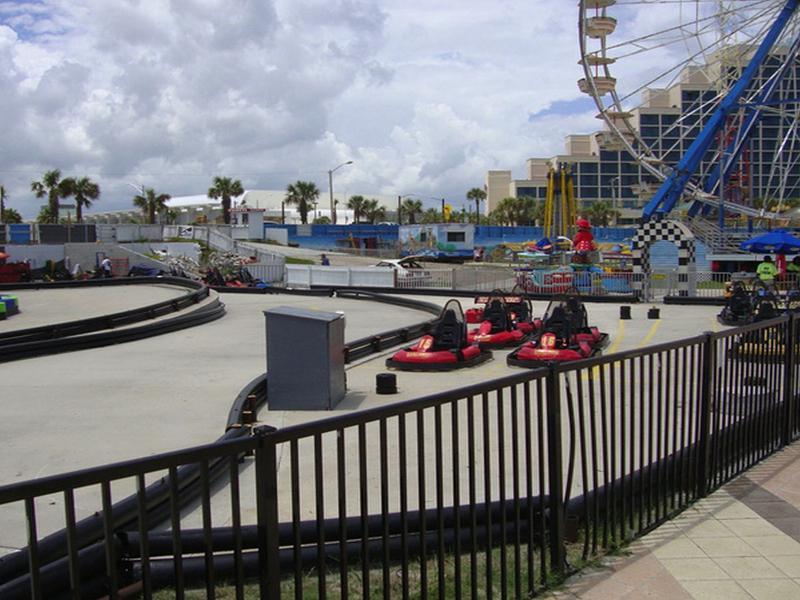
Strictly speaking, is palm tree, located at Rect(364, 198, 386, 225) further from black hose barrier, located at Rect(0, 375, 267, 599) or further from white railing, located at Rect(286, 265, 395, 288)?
black hose barrier, located at Rect(0, 375, 267, 599)

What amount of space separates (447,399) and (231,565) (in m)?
1.50

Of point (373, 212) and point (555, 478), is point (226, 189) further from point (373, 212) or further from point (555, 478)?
point (555, 478)

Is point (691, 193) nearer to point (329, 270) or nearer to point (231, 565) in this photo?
point (329, 270)

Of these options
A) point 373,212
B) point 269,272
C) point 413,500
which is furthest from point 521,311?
point 373,212

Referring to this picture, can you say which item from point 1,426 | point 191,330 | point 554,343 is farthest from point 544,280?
point 1,426

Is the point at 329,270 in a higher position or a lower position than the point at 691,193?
lower

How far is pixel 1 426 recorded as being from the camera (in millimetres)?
8969

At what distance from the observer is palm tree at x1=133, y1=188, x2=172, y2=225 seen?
9856 cm

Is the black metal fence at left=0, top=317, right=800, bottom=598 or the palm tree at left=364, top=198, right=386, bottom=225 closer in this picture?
the black metal fence at left=0, top=317, right=800, bottom=598

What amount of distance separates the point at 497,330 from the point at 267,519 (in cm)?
1375

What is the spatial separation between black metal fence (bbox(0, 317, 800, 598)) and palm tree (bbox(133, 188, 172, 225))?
96238 mm

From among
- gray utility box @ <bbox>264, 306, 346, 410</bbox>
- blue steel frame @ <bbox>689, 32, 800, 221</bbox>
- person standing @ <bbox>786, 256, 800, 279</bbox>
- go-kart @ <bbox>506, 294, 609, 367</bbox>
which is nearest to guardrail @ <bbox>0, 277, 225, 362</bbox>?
gray utility box @ <bbox>264, 306, 346, 410</bbox>

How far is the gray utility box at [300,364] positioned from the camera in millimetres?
9633

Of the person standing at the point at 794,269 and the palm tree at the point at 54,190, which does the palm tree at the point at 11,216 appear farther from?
the person standing at the point at 794,269
